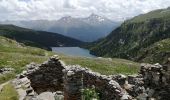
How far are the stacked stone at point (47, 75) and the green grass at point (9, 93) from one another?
9.66ft

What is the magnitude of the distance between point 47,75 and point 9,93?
586cm

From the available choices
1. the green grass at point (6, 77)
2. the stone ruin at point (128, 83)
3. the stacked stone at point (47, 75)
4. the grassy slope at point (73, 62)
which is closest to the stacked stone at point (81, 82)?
the stone ruin at point (128, 83)

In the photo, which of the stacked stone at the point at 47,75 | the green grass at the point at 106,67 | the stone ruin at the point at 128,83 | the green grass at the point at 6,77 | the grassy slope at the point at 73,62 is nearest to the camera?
the stone ruin at the point at 128,83

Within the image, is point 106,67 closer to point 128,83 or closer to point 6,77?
point 6,77

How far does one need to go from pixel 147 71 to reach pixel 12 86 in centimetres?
1116

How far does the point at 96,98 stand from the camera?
26.7 m

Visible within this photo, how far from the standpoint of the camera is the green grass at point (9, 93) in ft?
96.4

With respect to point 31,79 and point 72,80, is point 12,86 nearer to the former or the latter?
point 31,79

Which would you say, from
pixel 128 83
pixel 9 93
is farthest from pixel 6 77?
pixel 128 83

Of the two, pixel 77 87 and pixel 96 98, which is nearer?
pixel 96 98

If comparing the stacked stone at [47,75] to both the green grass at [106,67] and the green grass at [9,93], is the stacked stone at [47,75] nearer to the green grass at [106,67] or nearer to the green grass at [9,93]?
the green grass at [9,93]

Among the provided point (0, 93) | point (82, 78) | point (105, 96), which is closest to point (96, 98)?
point (105, 96)

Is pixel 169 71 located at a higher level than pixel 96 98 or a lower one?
higher

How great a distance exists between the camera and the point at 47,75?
35781 millimetres
